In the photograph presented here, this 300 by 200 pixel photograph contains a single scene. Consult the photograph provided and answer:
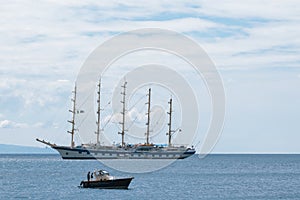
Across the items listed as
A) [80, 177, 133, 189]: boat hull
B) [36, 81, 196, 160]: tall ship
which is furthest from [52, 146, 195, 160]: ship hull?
[80, 177, 133, 189]: boat hull

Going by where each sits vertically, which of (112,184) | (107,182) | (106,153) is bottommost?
(112,184)

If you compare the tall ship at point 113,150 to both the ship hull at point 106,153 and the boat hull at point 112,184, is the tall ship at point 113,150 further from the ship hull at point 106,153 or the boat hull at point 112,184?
the boat hull at point 112,184

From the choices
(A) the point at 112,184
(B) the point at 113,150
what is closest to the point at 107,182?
(A) the point at 112,184

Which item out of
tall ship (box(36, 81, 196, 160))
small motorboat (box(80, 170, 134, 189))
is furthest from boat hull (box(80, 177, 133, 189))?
tall ship (box(36, 81, 196, 160))

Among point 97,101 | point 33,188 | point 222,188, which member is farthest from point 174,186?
point 97,101

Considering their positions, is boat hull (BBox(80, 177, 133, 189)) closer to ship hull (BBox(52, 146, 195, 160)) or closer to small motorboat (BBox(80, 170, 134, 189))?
small motorboat (BBox(80, 170, 134, 189))

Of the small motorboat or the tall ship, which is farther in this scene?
the tall ship

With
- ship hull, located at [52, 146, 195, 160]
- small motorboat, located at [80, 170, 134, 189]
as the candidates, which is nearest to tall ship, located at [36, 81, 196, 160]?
ship hull, located at [52, 146, 195, 160]

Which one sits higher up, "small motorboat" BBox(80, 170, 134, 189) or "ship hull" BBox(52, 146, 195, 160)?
"ship hull" BBox(52, 146, 195, 160)

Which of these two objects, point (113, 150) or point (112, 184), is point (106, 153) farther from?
point (112, 184)

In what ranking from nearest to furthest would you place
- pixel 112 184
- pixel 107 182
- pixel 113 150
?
1. pixel 107 182
2. pixel 112 184
3. pixel 113 150

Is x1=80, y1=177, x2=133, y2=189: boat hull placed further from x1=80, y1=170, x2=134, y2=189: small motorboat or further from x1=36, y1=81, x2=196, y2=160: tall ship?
x1=36, y1=81, x2=196, y2=160: tall ship

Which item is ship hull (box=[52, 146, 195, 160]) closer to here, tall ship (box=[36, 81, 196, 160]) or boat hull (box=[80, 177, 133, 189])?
tall ship (box=[36, 81, 196, 160])

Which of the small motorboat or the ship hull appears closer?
the small motorboat
